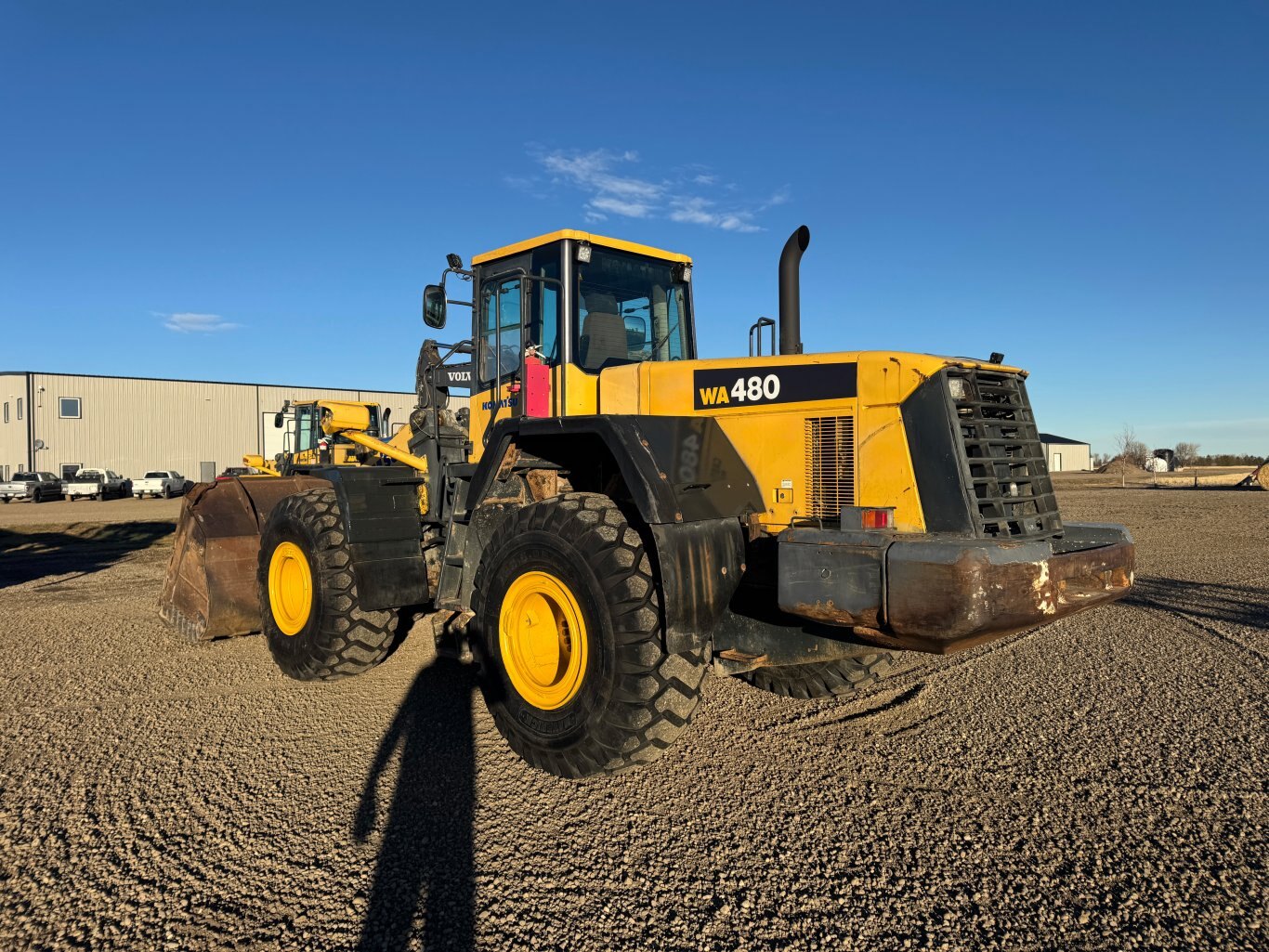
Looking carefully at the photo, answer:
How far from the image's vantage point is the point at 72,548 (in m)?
15.6

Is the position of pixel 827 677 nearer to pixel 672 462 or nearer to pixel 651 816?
pixel 651 816

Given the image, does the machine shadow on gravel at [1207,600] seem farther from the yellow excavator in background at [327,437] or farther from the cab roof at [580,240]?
the yellow excavator in background at [327,437]

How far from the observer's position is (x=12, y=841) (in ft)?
11.1

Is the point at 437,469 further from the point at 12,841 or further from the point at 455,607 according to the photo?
the point at 12,841

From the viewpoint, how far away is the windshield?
16.8 feet

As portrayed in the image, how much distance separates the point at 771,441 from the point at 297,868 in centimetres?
288

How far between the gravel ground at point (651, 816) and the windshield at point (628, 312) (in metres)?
2.39

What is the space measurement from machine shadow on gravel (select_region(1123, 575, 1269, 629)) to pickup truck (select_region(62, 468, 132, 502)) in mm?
39437

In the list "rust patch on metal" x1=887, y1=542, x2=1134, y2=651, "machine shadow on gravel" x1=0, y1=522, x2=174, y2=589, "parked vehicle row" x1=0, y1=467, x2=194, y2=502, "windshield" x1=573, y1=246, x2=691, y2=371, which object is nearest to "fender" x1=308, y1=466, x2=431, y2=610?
"windshield" x1=573, y1=246, x2=691, y2=371

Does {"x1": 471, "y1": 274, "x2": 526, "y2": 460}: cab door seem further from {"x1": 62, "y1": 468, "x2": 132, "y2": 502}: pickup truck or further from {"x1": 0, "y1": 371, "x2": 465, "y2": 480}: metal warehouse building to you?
{"x1": 0, "y1": 371, "x2": 465, "y2": 480}: metal warehouse building

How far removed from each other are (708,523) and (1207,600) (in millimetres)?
7912

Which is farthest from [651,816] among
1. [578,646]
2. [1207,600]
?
[1207,600]

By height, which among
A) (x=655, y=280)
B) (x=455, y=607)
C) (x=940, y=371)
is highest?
(x=655, y=280)

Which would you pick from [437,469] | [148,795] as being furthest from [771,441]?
[148,795]
